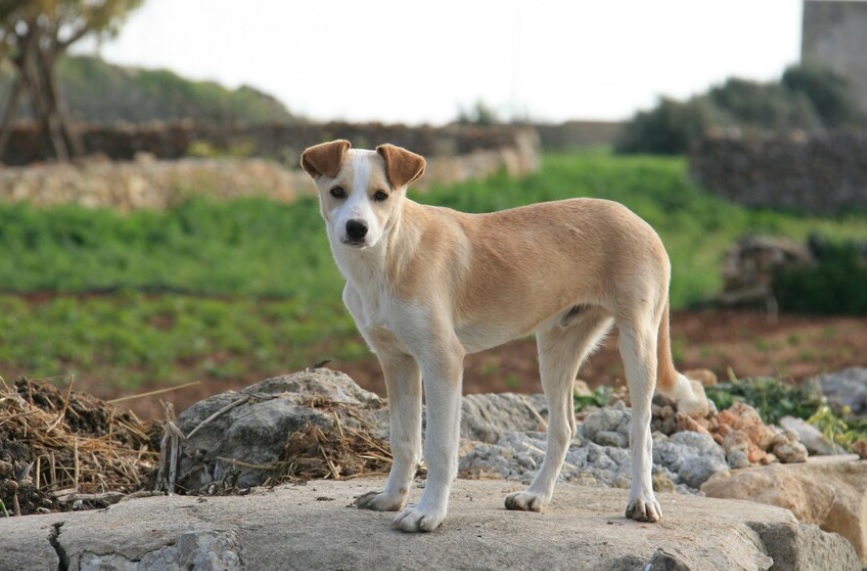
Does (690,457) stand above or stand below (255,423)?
below

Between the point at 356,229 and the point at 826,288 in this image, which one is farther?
the point at 826,288

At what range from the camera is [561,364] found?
5.88 meters

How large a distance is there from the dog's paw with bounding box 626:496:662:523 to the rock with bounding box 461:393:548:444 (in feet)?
5.76

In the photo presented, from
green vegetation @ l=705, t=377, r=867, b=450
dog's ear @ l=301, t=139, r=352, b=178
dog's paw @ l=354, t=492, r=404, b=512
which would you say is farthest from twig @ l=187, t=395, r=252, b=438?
green vegetation @ l=705, t=377, r=867, b=450

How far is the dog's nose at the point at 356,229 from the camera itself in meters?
4.74

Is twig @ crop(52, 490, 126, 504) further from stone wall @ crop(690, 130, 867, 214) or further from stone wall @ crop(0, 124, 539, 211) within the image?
stone wall @ crop(690, 130, 867, 214)

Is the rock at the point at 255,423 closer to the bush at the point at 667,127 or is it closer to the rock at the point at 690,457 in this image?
the rock at the point at 690,457

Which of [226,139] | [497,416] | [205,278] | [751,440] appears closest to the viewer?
[497,416]

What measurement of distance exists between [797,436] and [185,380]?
23.0ft

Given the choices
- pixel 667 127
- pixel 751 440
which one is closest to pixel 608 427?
pixel 751 440

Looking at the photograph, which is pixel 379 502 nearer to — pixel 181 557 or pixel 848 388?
pixel 181 557

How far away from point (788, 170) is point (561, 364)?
23.9 meters

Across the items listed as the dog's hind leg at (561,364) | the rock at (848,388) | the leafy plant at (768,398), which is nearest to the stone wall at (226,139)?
the rock at (848,388)

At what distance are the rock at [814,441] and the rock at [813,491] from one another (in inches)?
28.7
